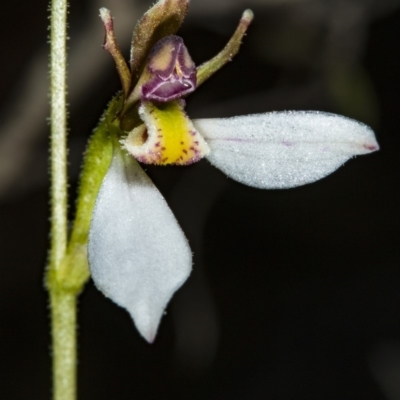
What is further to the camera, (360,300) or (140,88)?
(360,300)

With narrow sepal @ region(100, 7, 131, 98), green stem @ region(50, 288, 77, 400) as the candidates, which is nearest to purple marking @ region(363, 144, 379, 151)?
narrow sepal @ region(100, 7, 131, 98)

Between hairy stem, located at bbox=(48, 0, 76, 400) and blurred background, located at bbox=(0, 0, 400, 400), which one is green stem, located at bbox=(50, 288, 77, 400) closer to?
hairy stem, located at bbox=(48, 0, 76, 400)

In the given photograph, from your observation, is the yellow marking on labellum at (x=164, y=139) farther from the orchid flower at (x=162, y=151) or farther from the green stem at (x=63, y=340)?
the green stem at (x=63, y=340)

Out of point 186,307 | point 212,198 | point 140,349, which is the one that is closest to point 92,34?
point 212,198

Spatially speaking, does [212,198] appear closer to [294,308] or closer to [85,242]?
[294,308]

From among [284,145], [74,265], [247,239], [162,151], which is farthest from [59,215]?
[247,239]

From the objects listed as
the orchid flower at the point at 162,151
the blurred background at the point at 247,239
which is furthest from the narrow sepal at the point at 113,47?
the blurred background at the point at 247,239
